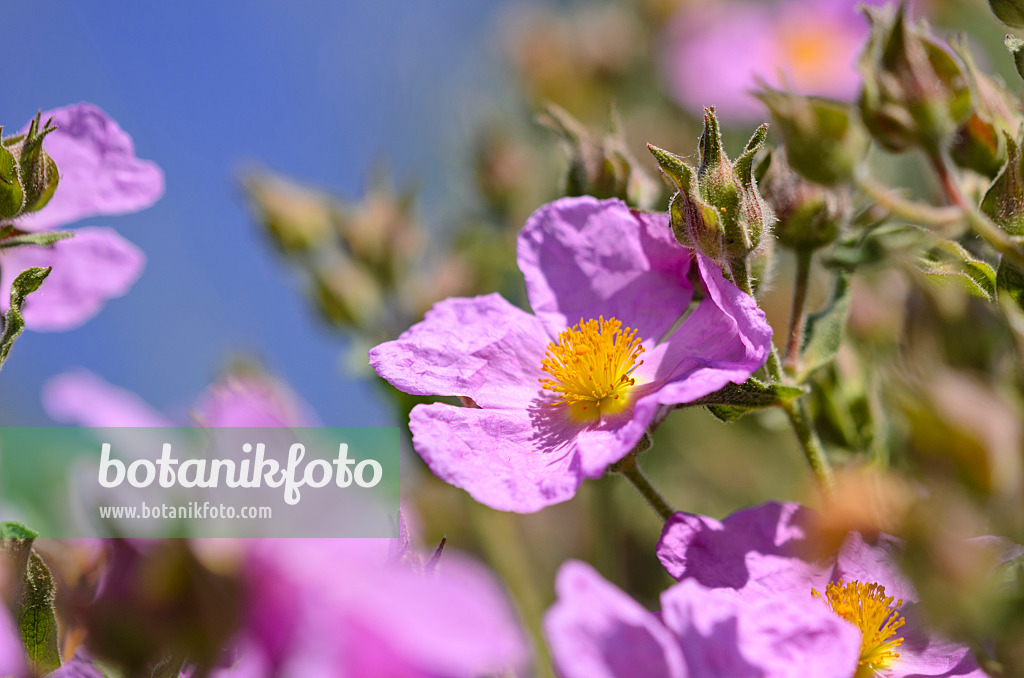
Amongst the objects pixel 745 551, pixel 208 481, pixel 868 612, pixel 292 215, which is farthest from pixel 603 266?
pixel 292 215

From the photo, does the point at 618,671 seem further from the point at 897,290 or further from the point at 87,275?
the point at 897,290

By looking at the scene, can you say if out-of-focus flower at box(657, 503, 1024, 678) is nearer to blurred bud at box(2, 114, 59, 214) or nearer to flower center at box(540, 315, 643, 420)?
flower center at box(540, 315, 643, 420)

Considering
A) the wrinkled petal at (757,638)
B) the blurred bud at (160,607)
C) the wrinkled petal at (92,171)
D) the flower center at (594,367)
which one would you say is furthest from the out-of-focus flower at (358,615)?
the wrinkled petal at (92,171)

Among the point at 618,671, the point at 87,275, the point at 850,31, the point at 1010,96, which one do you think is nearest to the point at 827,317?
the point at 1010,96

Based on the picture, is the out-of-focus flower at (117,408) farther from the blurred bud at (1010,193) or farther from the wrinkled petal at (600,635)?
the blurred bud at (1010,193)

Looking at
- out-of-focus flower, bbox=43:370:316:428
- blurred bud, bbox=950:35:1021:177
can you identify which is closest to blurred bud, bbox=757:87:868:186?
blurred bud, bbox=950:35:1021:177
